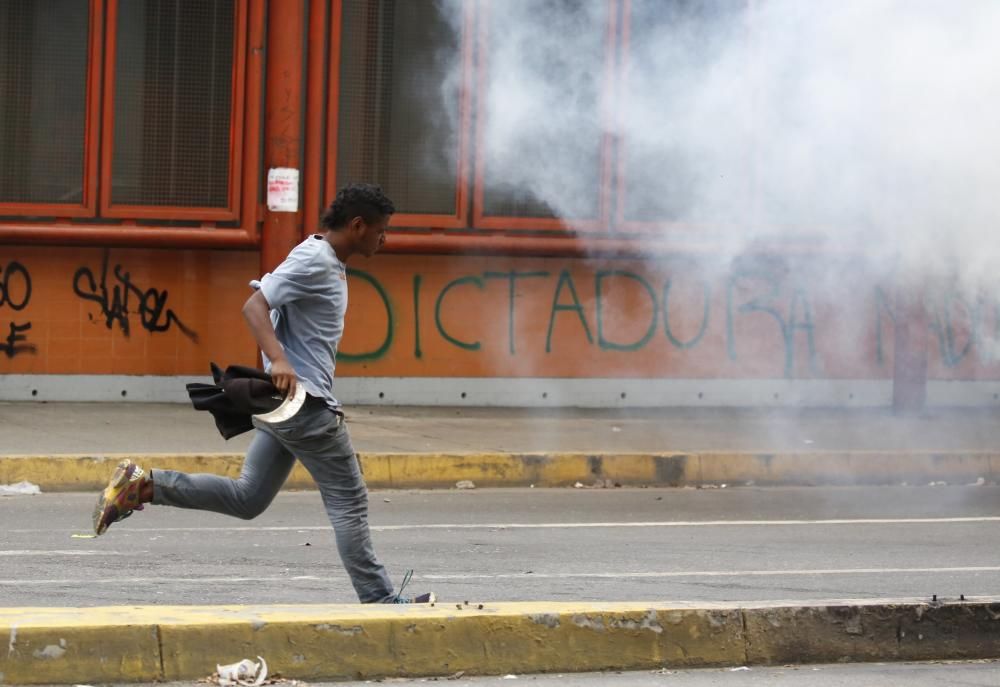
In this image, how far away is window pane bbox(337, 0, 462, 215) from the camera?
1429cm

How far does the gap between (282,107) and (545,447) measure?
12.1 feet

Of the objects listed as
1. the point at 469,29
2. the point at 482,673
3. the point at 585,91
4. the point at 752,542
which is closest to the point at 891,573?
the point at 752,542

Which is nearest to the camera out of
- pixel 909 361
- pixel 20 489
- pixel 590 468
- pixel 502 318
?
pixel 20 489

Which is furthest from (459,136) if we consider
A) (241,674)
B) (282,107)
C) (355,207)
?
(241,674)

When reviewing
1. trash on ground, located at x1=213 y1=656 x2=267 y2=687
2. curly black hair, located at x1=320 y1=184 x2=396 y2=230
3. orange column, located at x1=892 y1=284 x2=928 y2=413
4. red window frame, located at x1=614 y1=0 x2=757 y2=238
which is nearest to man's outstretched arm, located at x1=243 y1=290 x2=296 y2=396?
curly black hair, located at x1=320 y1=184 x2=396 y2=230

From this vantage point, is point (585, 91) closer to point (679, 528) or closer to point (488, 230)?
point (488, 230)

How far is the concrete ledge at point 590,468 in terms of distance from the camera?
10648mm

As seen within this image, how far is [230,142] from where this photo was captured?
1419 cm

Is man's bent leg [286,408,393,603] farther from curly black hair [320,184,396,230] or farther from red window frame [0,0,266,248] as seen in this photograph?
red window frame [0,0,266,248]

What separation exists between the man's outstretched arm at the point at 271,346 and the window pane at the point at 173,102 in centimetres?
867

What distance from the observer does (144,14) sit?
14.0 meters

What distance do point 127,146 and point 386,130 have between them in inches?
85.0

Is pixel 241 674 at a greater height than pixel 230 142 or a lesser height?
lesser

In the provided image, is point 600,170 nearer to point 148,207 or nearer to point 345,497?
point 148,207
